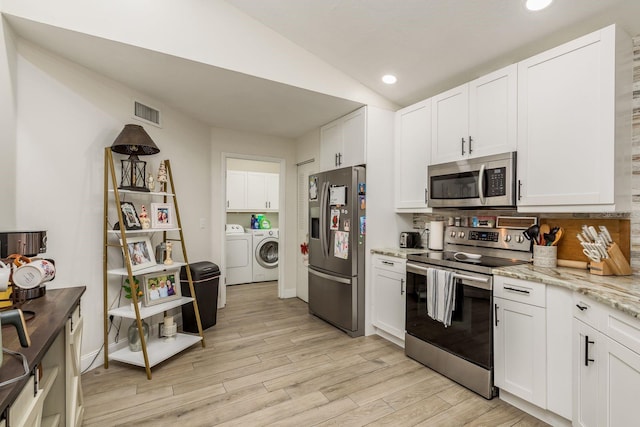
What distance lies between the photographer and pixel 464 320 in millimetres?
2271

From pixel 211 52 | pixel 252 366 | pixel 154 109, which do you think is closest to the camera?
pixel 211 52

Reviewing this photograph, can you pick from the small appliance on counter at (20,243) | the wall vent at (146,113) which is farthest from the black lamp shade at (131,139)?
the small appliance on counter at (20,243)

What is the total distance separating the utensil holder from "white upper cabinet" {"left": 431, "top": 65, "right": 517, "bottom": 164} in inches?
29.8

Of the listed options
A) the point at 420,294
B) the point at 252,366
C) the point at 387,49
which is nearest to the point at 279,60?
the point at 387,49

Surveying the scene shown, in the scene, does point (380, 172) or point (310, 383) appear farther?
point (380, 172)

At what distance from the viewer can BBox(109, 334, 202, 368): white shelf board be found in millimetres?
2482

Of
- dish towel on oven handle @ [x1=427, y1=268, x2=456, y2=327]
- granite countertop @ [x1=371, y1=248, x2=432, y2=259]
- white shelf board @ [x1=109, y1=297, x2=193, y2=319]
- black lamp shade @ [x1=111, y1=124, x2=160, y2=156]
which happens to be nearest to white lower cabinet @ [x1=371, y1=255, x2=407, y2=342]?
granite countertop @ [x1=371, y1=248, x2=432, y2=259]

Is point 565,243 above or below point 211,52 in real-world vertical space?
below

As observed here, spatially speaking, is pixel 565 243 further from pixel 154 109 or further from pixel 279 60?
pixel 154 109

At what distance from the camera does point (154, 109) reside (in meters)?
3.06

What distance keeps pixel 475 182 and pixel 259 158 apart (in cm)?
293

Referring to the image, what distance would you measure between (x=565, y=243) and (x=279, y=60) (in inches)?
106

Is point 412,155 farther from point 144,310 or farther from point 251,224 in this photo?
point 251,224

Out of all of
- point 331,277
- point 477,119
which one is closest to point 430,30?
point 477,119
